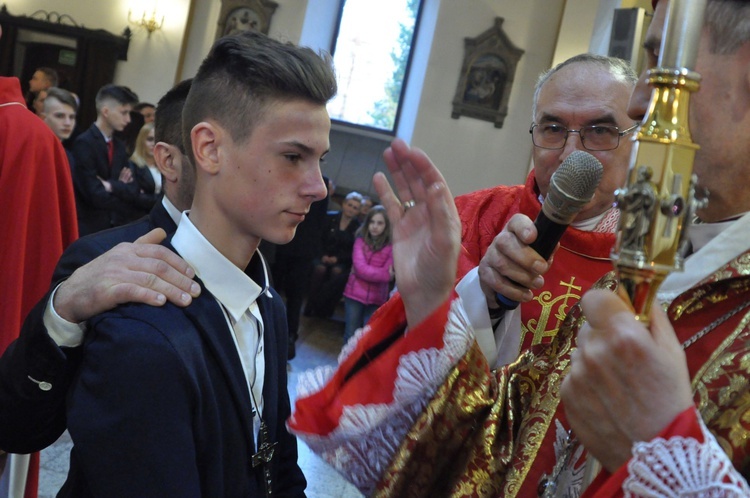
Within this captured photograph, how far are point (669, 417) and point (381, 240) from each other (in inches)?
295

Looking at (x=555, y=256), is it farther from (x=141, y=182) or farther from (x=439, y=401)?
(x=141, y=182)

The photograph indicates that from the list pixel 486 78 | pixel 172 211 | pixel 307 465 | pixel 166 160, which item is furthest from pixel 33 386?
pixel 486 78

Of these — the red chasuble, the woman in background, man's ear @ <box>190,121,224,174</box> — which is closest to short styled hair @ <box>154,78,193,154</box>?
man's ear @ <box>190,121,224,174</box>

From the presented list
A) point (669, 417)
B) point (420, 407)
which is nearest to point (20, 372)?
point (420, 407)

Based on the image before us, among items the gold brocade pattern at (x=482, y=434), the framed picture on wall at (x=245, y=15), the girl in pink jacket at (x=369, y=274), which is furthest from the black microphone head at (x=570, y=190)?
the framed picture on wall at (x=245, y=15)

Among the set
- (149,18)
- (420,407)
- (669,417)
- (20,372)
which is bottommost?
(20,372)

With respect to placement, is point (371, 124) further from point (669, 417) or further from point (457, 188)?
point (669, 417)

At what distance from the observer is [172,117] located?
262 cm

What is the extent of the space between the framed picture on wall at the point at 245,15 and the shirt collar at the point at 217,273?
10201 mm

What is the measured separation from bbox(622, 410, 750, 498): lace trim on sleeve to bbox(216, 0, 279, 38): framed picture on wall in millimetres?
11155

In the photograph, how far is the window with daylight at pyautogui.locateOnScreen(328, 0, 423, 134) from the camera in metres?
12.8

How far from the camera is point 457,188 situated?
453 inches

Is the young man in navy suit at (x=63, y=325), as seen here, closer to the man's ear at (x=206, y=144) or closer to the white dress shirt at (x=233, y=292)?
the white dress shirt at (x=233, y=292)

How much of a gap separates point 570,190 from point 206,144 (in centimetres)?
87
